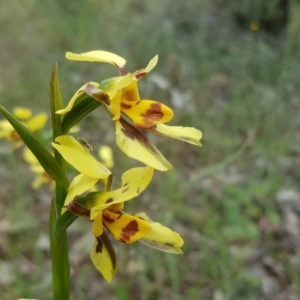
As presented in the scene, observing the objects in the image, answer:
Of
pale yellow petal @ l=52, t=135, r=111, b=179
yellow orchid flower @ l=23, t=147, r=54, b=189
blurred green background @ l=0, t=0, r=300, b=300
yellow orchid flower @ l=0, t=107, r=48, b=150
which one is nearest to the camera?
pale yellow petal @ l=52, t=135, r=111, b=179

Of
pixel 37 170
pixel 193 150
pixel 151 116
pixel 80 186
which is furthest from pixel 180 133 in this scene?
pixel 193 150

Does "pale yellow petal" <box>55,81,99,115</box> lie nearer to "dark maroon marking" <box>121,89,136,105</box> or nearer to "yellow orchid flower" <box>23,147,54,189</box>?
"dark maroon marking" <box>121,89,136,105</box>

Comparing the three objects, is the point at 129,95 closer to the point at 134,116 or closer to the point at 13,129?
the point at 134,116

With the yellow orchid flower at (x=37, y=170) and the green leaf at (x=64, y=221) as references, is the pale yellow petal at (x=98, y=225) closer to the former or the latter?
the green leaf at (x=64, y=221)

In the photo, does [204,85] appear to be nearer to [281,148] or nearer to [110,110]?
[281,148]

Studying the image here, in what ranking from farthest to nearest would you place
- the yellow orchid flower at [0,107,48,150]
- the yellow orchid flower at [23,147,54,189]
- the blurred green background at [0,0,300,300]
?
the blurred green background at [0,0,300,300], the yellow orchid flower at [23,147,54,189], the yellow orchid flower at [0,107,48,150]

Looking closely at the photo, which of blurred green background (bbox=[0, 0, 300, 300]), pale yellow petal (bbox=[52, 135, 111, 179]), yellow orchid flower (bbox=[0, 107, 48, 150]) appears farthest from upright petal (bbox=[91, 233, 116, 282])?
blurred green background (bbox=[0, 0, 300, 300])

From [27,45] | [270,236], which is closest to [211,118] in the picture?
[270,236]

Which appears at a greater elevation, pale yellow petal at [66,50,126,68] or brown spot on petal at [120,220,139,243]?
pale yellow petal at [66,50,126,68]
